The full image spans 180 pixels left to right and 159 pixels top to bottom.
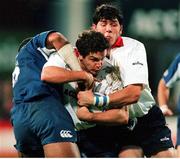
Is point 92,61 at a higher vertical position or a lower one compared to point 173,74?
higher

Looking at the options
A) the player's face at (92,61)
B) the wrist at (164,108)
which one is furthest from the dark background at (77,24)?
the player's face at (92,61)

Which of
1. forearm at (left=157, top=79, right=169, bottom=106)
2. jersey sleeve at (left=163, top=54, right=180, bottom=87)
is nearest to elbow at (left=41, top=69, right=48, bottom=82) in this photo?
forearm at (left=157, top=79, right=169, bottom=106)

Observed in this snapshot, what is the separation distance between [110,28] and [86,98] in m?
0.51

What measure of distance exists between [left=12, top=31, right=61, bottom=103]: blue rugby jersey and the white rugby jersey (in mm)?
419

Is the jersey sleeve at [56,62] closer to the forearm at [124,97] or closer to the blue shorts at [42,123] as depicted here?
the blue shorts at [42,123]

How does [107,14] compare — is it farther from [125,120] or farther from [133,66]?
[125,120]

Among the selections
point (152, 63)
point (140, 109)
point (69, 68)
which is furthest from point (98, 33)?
point (152, 63)

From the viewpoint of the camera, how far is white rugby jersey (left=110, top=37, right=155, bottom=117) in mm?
3648

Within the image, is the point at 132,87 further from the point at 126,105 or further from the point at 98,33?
the point at 98,33

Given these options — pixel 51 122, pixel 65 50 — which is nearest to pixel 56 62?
pixel 65 50

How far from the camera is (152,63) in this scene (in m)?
7.43

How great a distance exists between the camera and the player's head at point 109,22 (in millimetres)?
3748

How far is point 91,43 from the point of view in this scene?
11.4 ft

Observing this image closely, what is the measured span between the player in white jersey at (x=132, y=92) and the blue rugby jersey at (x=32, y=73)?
22 centimetres
